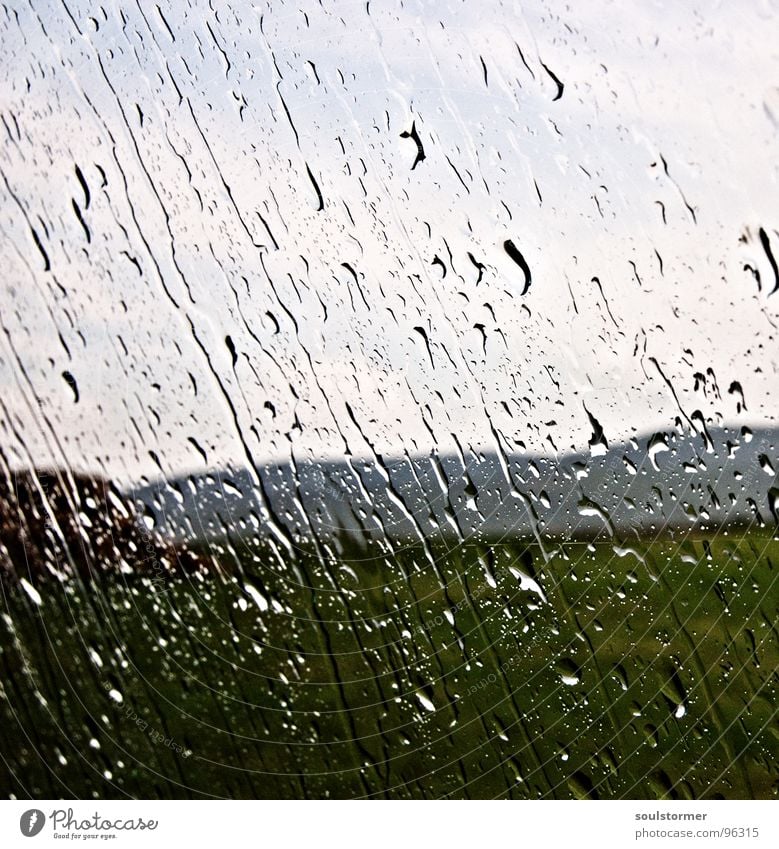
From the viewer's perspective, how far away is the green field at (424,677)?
0.97 m

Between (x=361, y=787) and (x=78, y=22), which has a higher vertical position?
(x=78, y=22)

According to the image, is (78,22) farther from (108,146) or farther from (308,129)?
(308,129)

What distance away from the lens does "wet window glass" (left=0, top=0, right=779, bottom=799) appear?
962 mm

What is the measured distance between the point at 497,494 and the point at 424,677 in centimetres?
24

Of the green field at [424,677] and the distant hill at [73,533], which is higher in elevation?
the distant hill at [73,533]

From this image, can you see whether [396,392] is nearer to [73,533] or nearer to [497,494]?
[497,494]

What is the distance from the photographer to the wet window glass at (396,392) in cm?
96

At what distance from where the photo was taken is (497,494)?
96 centimetres

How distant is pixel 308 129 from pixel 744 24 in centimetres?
54

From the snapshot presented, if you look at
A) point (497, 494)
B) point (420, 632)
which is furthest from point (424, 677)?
point (497, 494)

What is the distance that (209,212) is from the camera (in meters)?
0.99
